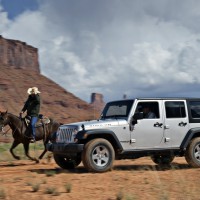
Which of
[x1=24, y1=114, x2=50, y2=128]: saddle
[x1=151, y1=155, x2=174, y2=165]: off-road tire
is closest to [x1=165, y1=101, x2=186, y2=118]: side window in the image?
[x1=151, y1=155, x2=174, y2=165]: off-road tire

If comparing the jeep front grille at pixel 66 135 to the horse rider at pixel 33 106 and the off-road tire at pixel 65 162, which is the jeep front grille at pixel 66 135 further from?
the horse rider at pixel 33 106

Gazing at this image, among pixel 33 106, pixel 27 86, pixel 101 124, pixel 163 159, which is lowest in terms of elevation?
pixel 163 159

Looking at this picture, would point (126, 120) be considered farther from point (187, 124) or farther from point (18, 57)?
point (18, 57)

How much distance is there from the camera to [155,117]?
12.0 metres

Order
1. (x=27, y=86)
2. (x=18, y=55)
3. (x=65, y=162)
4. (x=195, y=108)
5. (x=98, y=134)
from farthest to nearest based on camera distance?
(x=18, y=55), (x=27, y=86), (x=195, y=108), (x=65, y=162), (x=98, y=134)

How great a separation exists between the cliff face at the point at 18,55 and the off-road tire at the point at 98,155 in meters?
109

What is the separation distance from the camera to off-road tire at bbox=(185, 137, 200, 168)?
1220 cm

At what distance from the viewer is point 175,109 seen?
12328 millimetres

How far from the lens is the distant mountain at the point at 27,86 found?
111 metres

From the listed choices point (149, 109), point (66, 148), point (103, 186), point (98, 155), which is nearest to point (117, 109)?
point (149, 109)

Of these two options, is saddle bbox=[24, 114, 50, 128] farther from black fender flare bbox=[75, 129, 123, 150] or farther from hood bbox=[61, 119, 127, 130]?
black fender flare bbox=[75, 129, 123, 150]

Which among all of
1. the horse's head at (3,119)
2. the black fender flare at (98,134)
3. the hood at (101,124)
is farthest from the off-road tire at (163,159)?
the horse's head at (3,119)

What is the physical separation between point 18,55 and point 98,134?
4499 inches

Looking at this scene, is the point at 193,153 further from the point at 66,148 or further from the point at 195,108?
the point at 66,148
